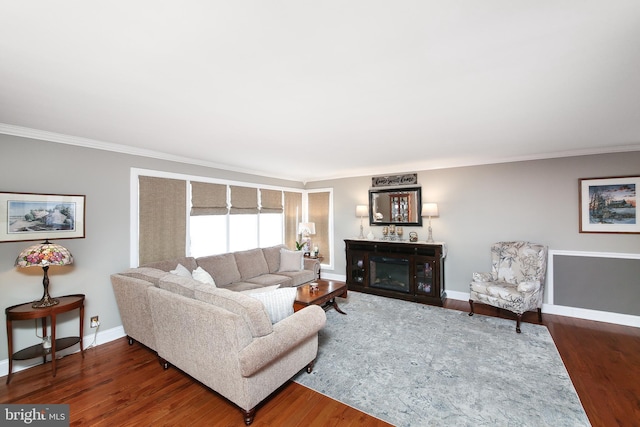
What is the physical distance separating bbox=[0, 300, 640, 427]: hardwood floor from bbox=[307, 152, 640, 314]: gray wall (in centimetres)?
151

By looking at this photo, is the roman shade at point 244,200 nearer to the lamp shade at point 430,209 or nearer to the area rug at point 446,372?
the area rug at point 446,372

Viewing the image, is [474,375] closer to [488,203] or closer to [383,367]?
[383,367]

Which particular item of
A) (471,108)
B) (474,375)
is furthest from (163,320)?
(471,108)

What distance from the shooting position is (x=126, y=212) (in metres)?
3.39

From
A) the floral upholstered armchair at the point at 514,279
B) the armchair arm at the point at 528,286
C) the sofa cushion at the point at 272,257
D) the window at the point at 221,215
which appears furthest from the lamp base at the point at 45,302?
the armchair arm at the point at 528,286

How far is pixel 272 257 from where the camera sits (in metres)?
5.08

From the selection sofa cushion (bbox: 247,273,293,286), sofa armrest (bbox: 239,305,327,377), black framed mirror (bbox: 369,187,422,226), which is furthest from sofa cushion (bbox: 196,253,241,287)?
black framed mirror (bbox: 369,187,422,226)

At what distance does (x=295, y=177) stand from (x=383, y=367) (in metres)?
4.36

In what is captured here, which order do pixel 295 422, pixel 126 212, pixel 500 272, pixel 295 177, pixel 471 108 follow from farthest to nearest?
1. pixel 295 177
2. pixel 500 272
3. pixel 126 212
4. pixel 471 108
5. pixel 295 422

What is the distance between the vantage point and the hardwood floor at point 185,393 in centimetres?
194

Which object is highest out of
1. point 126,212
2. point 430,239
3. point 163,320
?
point 126,212

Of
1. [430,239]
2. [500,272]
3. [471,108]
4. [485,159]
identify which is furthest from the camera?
[430,239]

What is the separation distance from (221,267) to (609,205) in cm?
567

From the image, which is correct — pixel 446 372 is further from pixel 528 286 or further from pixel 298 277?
pixel 298 277
